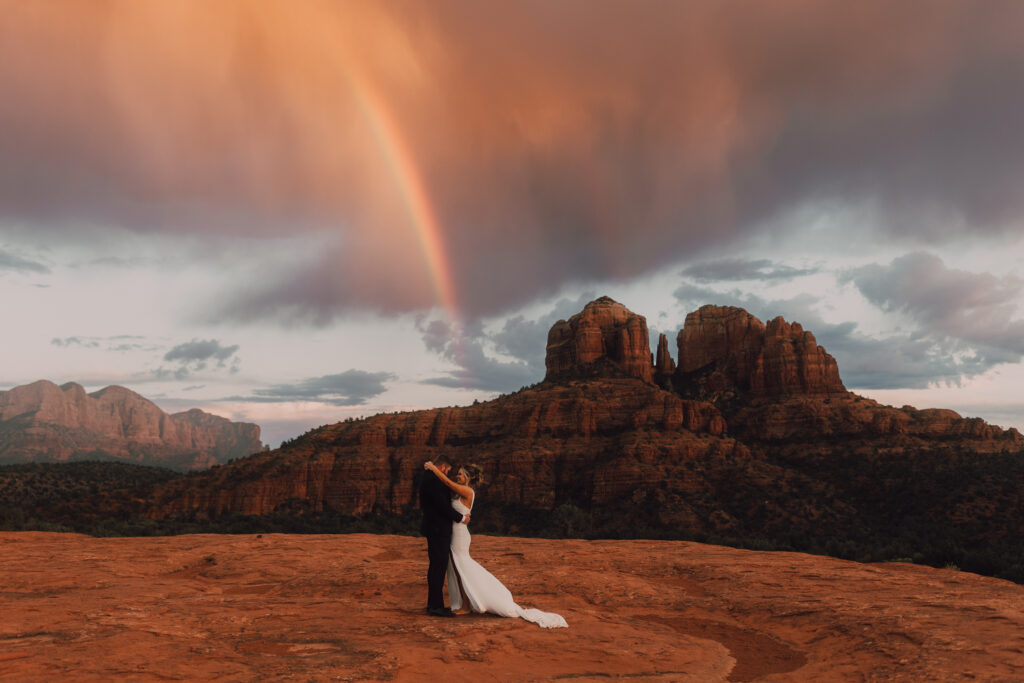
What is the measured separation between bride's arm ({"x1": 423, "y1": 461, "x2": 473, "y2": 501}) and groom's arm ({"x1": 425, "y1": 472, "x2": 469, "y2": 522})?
133 mm

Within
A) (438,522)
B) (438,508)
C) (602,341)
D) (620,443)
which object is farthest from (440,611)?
(602,341)

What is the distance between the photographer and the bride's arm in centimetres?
1095

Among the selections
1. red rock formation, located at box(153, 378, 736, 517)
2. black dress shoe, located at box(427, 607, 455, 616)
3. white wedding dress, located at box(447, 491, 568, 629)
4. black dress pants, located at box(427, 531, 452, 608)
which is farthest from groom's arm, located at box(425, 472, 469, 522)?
red rock formation, located at box(153, 378, 736, 517)

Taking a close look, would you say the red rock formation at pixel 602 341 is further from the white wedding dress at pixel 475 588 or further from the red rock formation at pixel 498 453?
the white wedding dress at pixel 475 588

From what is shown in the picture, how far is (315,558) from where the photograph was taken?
754 inches

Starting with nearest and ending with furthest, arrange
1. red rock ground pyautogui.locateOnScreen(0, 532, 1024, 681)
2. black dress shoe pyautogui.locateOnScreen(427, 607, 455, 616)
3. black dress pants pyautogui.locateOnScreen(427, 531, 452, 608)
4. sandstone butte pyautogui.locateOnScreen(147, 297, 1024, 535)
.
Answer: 1. red rock ground pyautogui.locateOnScreen(0, 532, 1024, 681)
2. black dress shoe pyautogui.locateOnScreen(427, 607, 455, 616)
3. black dress pants pyautogui.locateOnScreen(427, 531, 452, 608)
4. sandstone butte pyautogui.locateOnScreen(147, 297, 1024, 535)

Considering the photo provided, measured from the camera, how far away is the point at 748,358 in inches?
4911

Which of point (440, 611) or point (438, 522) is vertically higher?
point (438, 522)

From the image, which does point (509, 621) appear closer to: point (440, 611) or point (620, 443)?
point (440, 611)

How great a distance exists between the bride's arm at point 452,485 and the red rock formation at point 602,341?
11591cm

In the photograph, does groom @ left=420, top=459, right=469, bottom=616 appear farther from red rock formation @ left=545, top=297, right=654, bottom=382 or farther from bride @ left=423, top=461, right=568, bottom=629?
red rock formation @ left=545, top=297, right=654, bottom=382

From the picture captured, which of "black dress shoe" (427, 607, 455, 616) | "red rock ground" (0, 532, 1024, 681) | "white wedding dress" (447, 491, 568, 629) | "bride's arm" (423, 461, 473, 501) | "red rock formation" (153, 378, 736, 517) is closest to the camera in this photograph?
"red rock ground" (0, 532, 1024, 681)

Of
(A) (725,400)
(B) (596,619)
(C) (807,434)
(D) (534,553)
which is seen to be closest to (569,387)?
(A) (725,400)

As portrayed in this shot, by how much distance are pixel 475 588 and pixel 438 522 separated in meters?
1.36
